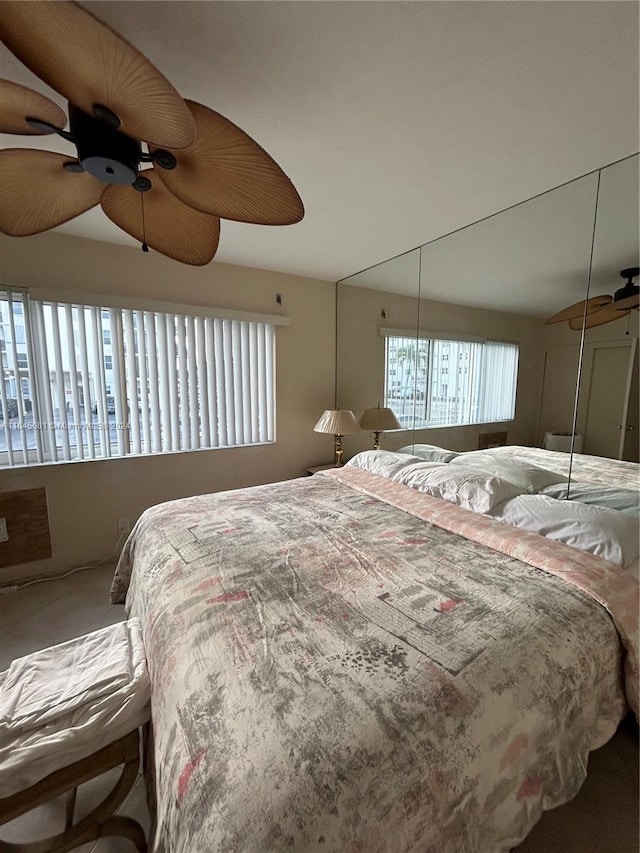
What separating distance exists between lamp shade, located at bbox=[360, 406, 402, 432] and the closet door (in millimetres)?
1415

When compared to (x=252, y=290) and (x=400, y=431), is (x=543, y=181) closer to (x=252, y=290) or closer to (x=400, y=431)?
(x=400, y=431)

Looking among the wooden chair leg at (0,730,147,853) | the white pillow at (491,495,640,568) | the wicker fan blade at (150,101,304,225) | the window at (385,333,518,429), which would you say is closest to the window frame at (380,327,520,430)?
the window at (385,333,518,429)

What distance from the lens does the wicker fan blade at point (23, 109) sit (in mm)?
777

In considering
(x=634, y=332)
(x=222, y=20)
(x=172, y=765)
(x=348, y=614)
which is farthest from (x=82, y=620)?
(x=634, y=332)

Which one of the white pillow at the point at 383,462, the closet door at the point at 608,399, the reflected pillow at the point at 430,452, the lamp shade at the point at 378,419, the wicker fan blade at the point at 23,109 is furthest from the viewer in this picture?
the lamp shade at the point at 378,419

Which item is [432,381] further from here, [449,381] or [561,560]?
[561,560]

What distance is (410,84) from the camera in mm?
1126

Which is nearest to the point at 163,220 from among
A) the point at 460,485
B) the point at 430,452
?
the point at 460,485

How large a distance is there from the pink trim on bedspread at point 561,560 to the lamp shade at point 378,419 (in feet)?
3.61

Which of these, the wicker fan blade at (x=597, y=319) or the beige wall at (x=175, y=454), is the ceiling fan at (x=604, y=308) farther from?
the beige wall at (x=175, y=454)

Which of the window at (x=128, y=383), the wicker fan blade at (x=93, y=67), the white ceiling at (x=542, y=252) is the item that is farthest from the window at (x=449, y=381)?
the wicker fan blade at (x=93, y=67)

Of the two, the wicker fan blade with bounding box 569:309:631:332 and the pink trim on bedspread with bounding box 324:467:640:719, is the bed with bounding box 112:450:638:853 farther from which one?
the wicker fan blade with bounding box 569:309:631:332

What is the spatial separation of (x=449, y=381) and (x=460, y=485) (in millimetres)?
941

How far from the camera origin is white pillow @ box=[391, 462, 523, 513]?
1684 millimetres
